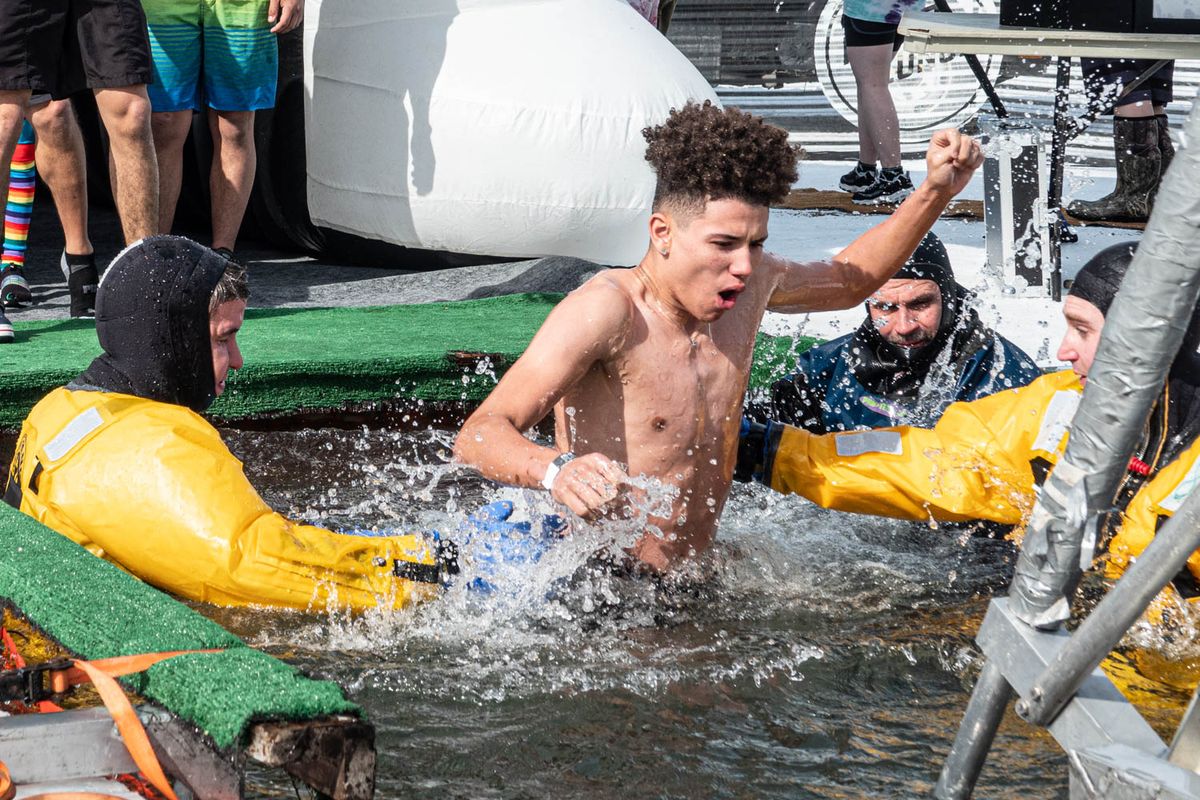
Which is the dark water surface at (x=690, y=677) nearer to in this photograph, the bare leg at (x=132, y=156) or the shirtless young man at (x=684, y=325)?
the shirtless young man at (x=684, y=325)

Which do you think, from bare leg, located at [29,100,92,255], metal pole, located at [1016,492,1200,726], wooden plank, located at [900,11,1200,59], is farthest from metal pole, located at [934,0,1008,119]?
metal pole, located at [1016,492,1200,726]

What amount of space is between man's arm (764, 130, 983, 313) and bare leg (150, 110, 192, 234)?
333cm

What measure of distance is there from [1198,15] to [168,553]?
528 centimetres

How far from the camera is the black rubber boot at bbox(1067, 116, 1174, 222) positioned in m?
7.38

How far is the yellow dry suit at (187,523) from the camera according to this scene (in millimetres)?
2980

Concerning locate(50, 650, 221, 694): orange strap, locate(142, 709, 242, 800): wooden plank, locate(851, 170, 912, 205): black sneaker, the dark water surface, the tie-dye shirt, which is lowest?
the dark water surface

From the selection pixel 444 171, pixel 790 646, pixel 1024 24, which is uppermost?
pixel 1024 24

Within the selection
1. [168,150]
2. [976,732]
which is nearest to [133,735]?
[976,732]

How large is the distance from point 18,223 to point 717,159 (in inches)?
157

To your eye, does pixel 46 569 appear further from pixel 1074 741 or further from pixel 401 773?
pixel 1074 741

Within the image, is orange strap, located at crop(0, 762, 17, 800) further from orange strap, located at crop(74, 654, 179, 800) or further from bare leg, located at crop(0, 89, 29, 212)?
bare leg, located at crop(0, 89, 29, 212)

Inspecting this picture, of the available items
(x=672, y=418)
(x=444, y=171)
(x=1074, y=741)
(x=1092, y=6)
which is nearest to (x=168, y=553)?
(x=672, y=418)

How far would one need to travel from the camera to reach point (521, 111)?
246 inches

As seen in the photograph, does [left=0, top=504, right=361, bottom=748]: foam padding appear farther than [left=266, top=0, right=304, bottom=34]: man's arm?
No
